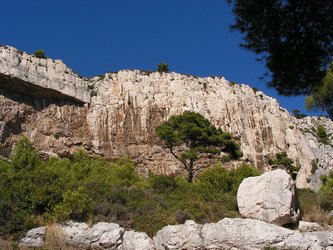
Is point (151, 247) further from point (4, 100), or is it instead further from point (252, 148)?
point (252, 148)

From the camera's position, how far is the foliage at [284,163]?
38.2m

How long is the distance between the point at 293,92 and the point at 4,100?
28000 millimetres

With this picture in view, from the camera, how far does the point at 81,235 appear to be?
13.1 meters

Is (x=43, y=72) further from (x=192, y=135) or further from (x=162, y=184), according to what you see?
(x=162, y=184)

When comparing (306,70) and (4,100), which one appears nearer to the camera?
(306,70)

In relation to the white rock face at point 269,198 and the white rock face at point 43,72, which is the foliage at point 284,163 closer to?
the white rock face at point 43,72

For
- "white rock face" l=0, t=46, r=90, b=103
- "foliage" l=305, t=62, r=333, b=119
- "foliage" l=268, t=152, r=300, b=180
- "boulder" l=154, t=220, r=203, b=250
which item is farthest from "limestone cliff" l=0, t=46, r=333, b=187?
"foliage" l=305, t=62, r=333, b=119

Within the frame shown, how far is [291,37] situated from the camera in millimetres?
8656

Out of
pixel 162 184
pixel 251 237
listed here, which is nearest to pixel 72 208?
pixel 251 237

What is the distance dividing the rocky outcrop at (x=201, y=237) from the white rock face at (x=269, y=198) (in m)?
0.91

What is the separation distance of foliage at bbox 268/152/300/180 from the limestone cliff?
3.62 feet

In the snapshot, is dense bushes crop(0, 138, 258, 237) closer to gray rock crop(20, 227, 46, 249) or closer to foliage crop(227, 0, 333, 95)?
gray rock crop(20, 227, 46, 249)

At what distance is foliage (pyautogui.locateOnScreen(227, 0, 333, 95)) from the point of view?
8336mm

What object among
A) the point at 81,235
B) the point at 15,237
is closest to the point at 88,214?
the point at 81,235
